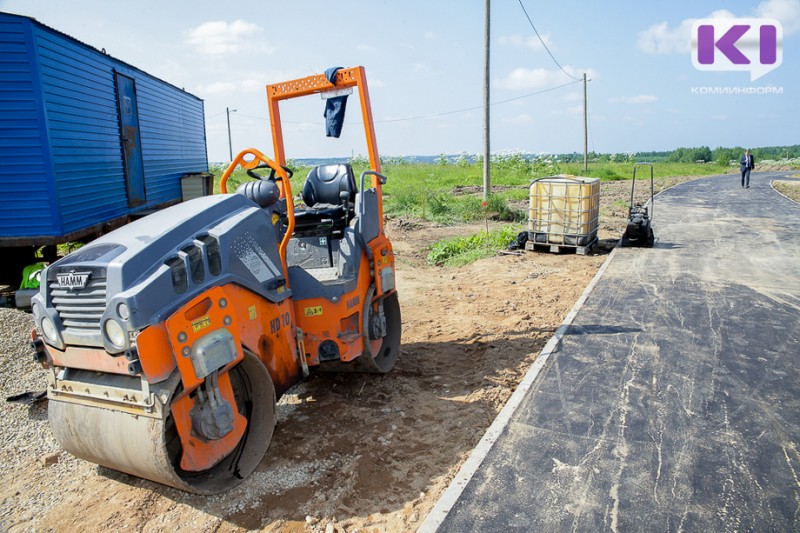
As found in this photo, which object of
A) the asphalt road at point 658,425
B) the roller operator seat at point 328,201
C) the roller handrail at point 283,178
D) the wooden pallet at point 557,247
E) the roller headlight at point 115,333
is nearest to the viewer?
the roller headlight at point 115,333

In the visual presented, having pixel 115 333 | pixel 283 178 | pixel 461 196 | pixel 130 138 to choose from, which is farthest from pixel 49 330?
pixel 461 196

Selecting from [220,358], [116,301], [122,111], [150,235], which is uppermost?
[122,111]

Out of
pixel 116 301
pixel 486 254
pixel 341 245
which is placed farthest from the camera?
pixel 486 254

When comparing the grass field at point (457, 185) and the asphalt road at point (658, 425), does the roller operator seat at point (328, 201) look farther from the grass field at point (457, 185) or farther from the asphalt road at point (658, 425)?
the asphalt road at point (658, 425)

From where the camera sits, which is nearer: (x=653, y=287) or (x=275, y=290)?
(x=275, y=290)

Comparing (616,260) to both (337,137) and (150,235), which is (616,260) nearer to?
(337,137)

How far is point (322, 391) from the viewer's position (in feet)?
17.3

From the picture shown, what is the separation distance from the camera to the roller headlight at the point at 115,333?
2.96 metres

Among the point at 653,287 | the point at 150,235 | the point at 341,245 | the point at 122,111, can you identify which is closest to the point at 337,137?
the point at 341,245

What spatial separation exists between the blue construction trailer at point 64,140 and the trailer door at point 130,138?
0.02 metres

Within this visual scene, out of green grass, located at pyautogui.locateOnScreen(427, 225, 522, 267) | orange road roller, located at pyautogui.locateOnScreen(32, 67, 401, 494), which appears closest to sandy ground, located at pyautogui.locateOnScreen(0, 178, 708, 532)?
orange road roller, located at pyautogui.locateOnScreen(32, 67, 401, 494)

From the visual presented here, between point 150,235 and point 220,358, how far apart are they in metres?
0.86

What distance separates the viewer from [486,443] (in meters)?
4.06

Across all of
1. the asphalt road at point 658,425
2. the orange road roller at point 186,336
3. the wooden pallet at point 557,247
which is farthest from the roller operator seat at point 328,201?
the wooden pallet at point 557,247
